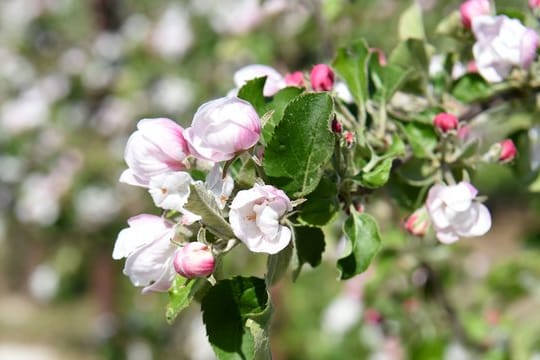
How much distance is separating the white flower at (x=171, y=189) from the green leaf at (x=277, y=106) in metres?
0.09

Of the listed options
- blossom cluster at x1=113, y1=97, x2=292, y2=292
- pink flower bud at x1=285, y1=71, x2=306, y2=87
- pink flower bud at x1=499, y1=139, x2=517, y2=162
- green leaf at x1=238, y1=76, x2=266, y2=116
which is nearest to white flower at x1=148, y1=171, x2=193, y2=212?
blossom cluster at x1=113, y1=97, x2=292, y2=292

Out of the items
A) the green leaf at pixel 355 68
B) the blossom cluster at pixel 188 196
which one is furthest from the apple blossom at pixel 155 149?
the green leaf at pixel 355 68

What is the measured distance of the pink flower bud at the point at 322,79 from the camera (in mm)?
809

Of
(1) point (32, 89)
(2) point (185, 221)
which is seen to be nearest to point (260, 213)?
(2) point (185, 221)

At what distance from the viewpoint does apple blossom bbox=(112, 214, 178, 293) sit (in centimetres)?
68

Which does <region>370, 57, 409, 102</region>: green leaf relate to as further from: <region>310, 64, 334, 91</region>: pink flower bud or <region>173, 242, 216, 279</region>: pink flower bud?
<region>173, 242, 216, 279</region>: pink flower bud

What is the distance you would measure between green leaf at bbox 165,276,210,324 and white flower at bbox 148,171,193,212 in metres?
0.06

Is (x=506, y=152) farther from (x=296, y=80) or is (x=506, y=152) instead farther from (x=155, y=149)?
(x=155, y=149)

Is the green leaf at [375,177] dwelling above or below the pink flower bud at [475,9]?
below

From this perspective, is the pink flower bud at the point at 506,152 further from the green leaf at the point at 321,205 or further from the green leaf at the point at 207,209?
the green leaf at the point at 207,209

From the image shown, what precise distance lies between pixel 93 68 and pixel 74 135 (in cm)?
29

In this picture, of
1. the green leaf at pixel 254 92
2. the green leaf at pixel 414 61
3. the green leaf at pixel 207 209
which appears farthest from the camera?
the green leaf at pixel 414 61

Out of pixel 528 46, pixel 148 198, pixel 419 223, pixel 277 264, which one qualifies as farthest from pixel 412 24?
pixel 148 198

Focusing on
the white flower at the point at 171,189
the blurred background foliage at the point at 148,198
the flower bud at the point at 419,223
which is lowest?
the blurred background foliage at the point at 148,198
